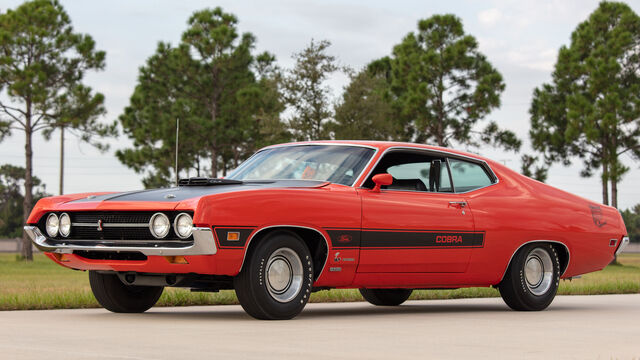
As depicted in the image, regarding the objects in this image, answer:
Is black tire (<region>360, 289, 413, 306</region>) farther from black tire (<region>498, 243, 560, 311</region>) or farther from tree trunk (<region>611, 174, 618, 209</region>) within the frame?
tree trunk (<region>611, 174, 618, 209</region>)

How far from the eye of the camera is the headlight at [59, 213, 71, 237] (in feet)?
29.3

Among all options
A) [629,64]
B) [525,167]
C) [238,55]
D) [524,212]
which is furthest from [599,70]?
[524,212]

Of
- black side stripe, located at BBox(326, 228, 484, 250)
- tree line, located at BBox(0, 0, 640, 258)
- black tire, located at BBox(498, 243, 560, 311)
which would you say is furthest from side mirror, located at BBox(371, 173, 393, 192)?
tree line, located at BBox(0, 0, 640, 258)

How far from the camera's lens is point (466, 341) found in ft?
23.3

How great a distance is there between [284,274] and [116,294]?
1873mm

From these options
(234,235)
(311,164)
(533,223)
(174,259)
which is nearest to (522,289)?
(533,223)

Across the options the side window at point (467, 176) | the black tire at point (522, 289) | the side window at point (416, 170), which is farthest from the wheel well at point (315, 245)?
the black tire at point (522, 289)

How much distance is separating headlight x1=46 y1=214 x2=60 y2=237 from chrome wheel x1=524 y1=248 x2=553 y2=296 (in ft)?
15.5

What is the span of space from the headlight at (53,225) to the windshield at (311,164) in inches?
68.4

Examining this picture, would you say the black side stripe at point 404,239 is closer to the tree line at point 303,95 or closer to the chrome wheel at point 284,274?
the chrome wheel at point 284,274

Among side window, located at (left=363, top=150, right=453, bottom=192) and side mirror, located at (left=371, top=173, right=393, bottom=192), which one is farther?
side window, located at (left=363, top=150, right=453, bottom=192)

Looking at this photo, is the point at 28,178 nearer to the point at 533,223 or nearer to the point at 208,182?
the point at 533,223

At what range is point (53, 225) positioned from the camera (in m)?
9.10

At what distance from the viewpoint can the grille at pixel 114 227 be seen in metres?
8.34
